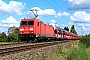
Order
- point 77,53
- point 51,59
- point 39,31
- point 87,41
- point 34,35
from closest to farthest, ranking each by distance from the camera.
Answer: point 51,59, point 77,53, point 87,41, point 34,35, point 39,31

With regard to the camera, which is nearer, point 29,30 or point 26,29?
point 26,29

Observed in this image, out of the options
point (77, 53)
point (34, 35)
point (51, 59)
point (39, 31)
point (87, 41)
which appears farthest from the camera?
point (39, 31)

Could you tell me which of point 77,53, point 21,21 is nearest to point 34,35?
point 21,21

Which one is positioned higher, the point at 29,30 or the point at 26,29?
the point at 26,29

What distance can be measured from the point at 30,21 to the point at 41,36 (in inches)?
144

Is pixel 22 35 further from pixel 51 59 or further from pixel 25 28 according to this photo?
pixel 51 59

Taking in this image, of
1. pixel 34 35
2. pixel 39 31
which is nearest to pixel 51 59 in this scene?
pixel 34 35

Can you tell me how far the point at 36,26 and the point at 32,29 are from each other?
34.6 inches

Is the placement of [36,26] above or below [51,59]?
above

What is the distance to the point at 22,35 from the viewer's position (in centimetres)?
3278

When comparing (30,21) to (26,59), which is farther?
(30,21)

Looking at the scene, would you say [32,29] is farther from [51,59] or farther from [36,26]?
[51,59]

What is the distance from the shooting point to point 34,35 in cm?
3269

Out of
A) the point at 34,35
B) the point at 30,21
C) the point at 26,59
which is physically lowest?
the point at 26,59
